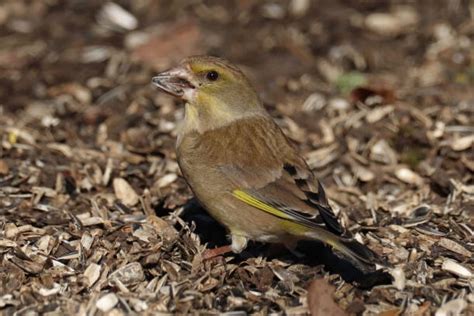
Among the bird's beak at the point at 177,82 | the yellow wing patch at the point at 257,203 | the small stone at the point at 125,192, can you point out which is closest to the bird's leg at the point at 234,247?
the yellow wing patch at the point at 257,203

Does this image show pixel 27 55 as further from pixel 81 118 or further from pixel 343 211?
pixel 343 211

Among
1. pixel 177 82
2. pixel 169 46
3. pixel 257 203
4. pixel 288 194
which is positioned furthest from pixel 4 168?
pixel 169 46

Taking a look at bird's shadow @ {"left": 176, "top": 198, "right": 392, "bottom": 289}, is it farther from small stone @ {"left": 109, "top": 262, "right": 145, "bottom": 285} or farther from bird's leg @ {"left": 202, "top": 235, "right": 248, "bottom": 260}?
small stone @ {"left": 109, "top": 262, "right": 145, "bottom": 285}

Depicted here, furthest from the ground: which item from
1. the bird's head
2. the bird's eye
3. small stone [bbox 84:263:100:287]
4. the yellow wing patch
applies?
the bird's eye

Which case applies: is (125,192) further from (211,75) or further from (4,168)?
(211,75)

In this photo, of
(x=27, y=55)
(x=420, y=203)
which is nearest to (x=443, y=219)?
(x=420, y=203)

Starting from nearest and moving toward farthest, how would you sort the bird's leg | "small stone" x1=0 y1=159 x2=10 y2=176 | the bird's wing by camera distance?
the bird's wing → the bird's leg → "small stone" x1=0 y1=159 x2=10 y2=176

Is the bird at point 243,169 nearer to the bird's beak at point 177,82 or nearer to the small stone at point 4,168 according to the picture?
the bird's beak at point 177,82
